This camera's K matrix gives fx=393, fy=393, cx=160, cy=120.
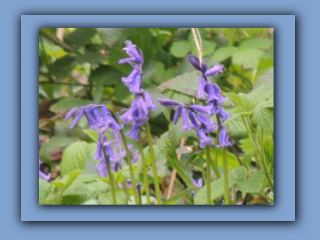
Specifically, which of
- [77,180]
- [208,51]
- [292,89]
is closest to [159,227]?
[77,180]

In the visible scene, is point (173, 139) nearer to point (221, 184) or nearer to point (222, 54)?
point (221, 184)

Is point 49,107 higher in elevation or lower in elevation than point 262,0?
lower

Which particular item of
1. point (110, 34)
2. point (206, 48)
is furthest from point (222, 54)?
point (110, 34)

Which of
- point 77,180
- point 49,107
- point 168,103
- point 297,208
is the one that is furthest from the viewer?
point 49,107

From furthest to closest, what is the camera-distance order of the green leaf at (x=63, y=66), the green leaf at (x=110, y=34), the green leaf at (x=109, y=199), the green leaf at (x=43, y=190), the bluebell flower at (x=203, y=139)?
the green leaf at (x=63, y=66) < the green leaf at (x=110, y=34) < the green leaf at (x=43, y=190) < the green leaf at (x=109, y=199) < the bluebell flower at (x=203, y=139)

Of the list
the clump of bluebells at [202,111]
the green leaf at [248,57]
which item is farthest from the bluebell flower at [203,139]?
the green leaf at [248,57]

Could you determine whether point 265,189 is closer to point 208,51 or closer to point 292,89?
point 292,89

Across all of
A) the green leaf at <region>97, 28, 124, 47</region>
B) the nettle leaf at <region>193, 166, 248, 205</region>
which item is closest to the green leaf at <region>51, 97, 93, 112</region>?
the green leaf at <region>97, 28, 124, 47</region>

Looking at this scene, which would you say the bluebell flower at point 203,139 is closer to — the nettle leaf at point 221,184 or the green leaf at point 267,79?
the nettle leaf at point 221,184
